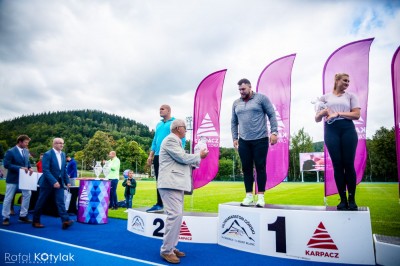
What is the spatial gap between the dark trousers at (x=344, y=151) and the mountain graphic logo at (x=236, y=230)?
1.47 meters

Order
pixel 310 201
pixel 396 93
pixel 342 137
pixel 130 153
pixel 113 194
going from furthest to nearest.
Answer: pixel 130 153
pixel 310 201
pixel 113 194
pixel 396 93
pixel 342 137

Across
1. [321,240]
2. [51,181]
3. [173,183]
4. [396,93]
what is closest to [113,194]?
[51,181]

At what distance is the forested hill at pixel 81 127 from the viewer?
59875mm

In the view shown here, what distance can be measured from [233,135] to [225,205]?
1.20m

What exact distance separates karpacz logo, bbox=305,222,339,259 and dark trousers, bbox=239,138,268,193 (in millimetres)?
958

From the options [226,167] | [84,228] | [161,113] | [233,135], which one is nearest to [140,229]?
[84,228]

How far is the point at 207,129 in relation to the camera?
717 cm

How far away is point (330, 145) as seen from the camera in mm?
3453

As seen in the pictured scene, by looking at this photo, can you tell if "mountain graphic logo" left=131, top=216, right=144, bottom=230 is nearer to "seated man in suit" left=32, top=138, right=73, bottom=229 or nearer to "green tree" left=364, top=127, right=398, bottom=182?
"seated man in suit" left=32, top=138, right=73, bottom=229

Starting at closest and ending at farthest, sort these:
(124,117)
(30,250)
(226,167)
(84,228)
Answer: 1. (30,250)
2. (84,228)
3. (226,167)
4. (124,117)

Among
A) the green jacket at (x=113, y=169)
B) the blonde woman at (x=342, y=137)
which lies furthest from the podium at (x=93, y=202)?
the blonde woman at (x=342, y=137)

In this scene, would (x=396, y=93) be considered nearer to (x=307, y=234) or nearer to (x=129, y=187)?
(x=307, y=234)

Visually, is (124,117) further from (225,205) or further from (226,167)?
(225,205)

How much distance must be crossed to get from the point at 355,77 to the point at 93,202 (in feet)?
22.0
